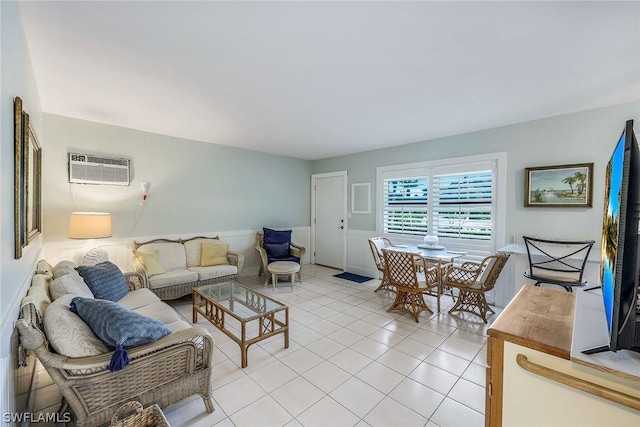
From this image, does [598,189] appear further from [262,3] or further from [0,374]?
[0,374]

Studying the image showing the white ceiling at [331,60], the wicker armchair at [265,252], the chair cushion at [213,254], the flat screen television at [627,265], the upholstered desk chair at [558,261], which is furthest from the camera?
the wicker armchair at [265,252]

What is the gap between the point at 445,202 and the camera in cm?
406

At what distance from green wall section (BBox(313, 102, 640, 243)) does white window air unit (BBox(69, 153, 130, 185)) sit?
4.52 m

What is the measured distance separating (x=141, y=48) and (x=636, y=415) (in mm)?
3000

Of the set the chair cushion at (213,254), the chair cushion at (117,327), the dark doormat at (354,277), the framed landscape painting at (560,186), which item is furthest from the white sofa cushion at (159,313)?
the framed landscape painting at (560,186)

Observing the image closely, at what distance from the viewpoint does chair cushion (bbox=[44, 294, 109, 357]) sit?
133 cm

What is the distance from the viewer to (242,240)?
498cm

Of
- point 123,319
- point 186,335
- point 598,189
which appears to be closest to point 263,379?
point 186,335

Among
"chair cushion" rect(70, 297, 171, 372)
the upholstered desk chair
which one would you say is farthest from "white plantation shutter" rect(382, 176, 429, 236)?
"chair cushion" rect(70, 297, 171, 372)

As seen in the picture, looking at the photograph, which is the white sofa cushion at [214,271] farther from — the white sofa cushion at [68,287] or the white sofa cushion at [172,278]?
the white sofa cushion at [68,287]

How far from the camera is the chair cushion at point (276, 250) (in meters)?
4.67

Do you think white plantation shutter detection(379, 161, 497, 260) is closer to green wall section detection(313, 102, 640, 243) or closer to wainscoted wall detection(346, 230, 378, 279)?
green wall section detection(313, 102, 640, 243)

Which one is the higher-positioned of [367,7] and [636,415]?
[367,7]

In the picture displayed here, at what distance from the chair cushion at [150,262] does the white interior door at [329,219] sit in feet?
10.6
